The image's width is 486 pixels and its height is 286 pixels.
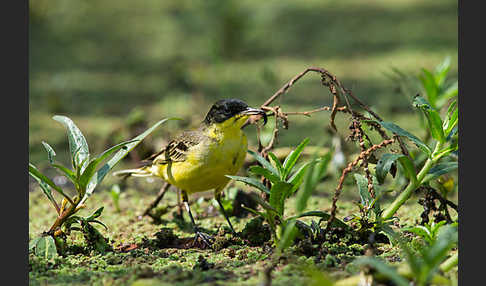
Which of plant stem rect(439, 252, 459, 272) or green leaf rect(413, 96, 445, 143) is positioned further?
green leaf rect(413, 96, 445, 143)

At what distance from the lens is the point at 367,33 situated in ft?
29.2

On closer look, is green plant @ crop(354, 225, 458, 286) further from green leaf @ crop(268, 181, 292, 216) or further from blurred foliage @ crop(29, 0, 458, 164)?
Result: blurred foliage @ crop(29, 0, 458, 164)

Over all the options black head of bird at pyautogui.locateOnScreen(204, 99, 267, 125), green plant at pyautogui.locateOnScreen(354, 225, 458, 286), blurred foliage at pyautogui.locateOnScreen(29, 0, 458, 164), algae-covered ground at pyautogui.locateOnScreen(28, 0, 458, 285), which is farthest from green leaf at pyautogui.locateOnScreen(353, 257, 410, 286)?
blurred foliage at pyautogui.locateOnScreen(29, 0, 458, 164)

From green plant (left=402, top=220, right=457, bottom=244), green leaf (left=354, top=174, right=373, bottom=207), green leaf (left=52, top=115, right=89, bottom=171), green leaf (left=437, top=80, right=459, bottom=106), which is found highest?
green leaf (left=437, top=80, right=459, bottom=106)

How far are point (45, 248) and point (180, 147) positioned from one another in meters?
1.17

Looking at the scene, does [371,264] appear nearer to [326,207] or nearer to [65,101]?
[326,207]

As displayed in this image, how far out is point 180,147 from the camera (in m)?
4.01

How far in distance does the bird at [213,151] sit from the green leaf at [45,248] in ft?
2.89

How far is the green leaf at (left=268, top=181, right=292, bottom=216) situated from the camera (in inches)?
119

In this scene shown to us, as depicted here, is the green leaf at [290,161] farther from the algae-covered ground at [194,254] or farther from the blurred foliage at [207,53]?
the blurred foliage at [207,53]

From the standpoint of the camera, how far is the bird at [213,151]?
3750mm

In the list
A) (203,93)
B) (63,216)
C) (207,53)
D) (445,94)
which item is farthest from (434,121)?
(207,53)

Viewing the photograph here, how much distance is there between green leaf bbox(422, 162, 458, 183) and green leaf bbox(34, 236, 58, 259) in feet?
6.78

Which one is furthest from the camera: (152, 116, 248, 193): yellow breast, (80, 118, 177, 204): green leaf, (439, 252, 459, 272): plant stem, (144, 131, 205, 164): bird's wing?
(144, 131, 205, 164): bird's wing
